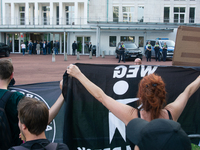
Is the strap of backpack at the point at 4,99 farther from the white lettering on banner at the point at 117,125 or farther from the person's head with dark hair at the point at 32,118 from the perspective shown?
the white lettering on banner at the point at 117,125

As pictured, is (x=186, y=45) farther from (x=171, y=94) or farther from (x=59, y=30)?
(x=59, y=30)

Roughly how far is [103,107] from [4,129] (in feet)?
4.45

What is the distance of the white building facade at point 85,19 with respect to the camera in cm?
3303

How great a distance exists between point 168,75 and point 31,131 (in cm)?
227

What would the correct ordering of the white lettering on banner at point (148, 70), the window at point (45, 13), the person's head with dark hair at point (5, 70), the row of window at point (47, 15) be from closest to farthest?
the person's head with dark hair at point (5, 70) → the white lettering on banner at point (148, 70) → the row of window at point (47, 15) → the window at point (45, 13)

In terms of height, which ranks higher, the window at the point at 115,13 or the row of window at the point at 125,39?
the window at the point at 115,13

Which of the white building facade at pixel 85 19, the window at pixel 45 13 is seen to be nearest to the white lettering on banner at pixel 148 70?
the white building facade at pixel 85 19

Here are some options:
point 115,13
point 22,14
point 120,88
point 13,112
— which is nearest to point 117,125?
point 120,88

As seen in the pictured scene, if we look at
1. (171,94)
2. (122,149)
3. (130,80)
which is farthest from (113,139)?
(171,94)

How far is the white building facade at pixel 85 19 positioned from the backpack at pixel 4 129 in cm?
3063

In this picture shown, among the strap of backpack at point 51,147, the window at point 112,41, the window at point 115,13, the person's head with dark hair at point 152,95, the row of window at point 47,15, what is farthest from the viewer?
the row of window at point 47,15

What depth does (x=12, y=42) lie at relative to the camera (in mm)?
35562

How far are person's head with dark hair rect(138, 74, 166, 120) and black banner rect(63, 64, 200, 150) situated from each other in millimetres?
1213

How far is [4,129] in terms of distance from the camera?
7.29ft
